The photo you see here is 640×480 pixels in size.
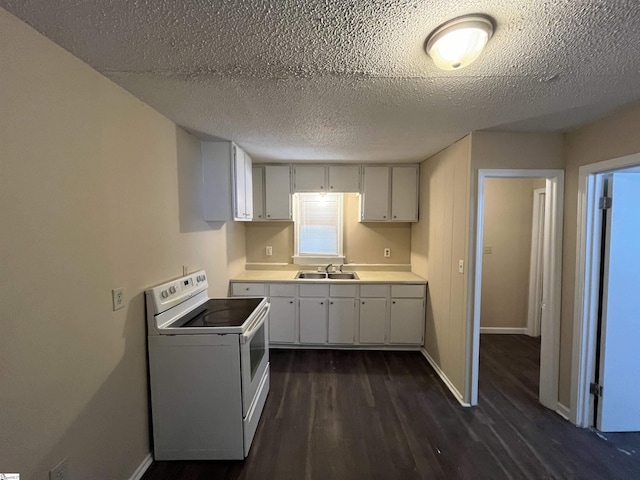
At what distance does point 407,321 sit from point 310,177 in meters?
2.15

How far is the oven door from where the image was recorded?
1.77 meters

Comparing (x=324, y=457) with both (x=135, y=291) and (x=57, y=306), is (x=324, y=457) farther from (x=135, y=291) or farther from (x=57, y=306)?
(x=57, y=306)

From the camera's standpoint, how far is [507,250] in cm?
376

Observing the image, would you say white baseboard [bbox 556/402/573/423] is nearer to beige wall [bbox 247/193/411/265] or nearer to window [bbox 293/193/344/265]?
beige wall [bbox 247/193/411/265]

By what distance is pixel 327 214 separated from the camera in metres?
3.82

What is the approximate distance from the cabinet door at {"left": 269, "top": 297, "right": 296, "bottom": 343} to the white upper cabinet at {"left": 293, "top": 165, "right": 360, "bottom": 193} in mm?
1461

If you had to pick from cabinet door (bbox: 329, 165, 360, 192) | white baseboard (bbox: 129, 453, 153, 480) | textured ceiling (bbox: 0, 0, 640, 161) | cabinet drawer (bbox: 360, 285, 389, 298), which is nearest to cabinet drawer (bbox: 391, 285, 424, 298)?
cabinet drawer (bbox: 360, 285, 389, 298)

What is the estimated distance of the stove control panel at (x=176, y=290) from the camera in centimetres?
174

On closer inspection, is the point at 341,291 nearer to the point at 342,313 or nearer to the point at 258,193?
the point at 342,313

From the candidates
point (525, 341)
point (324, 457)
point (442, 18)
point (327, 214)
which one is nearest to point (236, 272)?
point (327, 214)

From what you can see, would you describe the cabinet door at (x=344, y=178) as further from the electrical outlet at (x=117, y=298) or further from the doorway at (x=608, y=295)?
the electrical outlet at (x=117, y=298)

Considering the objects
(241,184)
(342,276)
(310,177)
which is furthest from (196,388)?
(310,177)

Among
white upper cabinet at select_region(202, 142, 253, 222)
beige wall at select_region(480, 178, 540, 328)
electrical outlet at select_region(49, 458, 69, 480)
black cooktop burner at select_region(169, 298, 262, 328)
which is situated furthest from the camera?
beige wall at select_region(480, 178, 540, 328)

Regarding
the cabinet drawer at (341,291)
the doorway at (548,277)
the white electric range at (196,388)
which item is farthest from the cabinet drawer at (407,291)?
the white electric range at (196,388)
